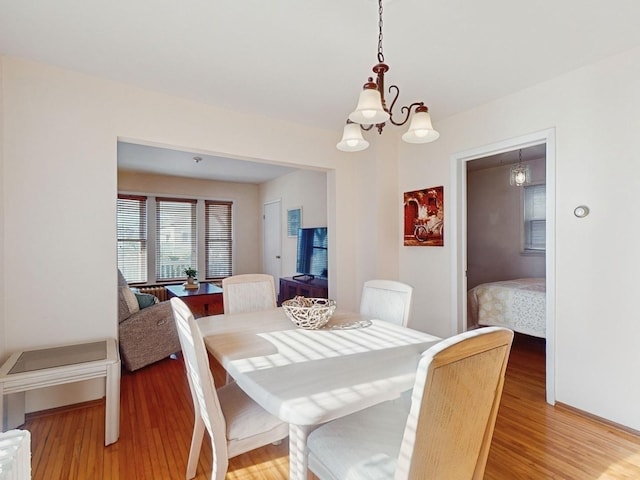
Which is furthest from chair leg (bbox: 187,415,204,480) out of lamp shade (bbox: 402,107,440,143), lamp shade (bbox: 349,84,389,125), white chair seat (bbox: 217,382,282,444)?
lamp shade (bbox: 402,107,440,143)

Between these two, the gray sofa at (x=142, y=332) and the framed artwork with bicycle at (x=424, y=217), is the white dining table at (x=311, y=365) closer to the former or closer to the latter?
the gray sofa at (x=142, y=332)

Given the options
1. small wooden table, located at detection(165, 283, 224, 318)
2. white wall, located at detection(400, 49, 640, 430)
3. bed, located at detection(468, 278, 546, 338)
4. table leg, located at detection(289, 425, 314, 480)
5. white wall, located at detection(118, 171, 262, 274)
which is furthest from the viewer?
white wall, located at detection(118, 171, 262, 274)

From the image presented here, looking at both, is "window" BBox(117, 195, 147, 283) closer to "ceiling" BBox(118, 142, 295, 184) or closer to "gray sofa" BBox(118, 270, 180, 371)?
"ceiling" BBox(118, 142, 295, 184)

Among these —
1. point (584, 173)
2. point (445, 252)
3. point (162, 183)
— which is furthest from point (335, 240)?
point (162, 183)

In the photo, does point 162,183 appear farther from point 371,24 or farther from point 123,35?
point 371,24

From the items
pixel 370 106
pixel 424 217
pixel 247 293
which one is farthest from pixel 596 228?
pixel 247 293

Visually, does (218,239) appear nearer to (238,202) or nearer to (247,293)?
(238,202)

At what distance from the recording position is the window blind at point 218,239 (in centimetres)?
669

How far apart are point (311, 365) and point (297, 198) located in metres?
4.54

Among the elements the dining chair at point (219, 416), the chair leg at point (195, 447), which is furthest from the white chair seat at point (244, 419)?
the chair leg at point (195, 447)

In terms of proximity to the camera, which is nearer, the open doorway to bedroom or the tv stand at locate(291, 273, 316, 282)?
the open doorway to bedroom

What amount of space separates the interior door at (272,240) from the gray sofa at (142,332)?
3024 mm

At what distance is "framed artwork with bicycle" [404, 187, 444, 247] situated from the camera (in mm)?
3375

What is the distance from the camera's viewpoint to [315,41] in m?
2.06
